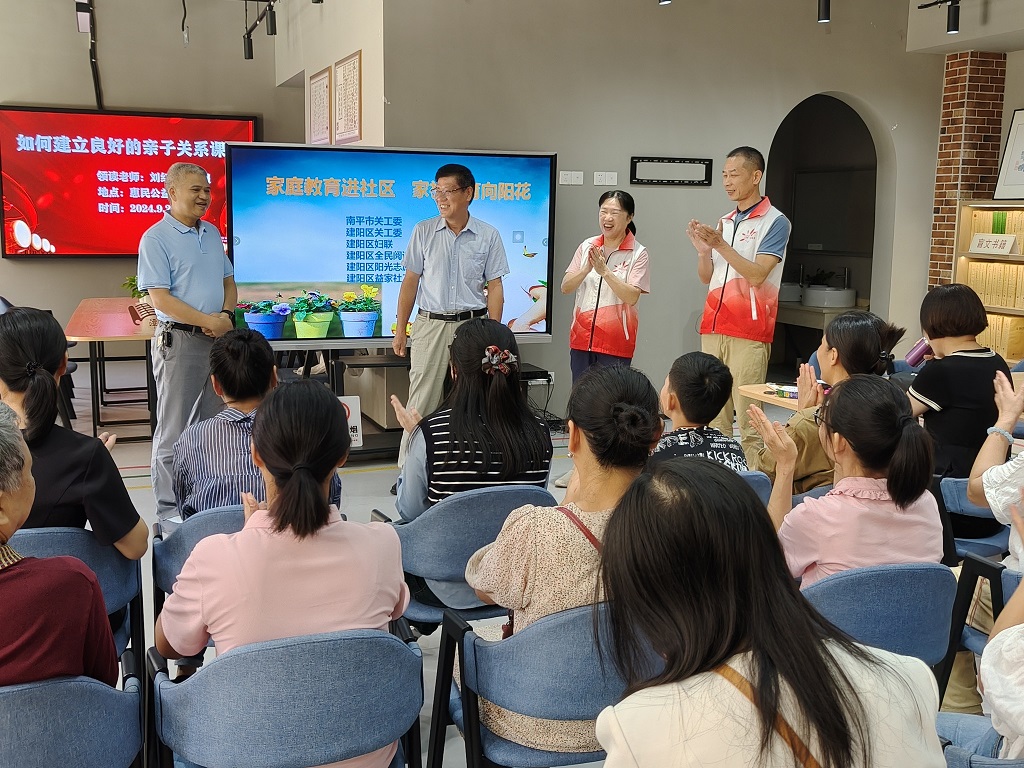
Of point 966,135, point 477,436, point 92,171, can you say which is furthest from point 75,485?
point 92,171

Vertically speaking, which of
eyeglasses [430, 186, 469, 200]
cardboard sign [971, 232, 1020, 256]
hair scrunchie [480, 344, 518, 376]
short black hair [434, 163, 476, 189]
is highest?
short black hair [434, 163, 476, 189]

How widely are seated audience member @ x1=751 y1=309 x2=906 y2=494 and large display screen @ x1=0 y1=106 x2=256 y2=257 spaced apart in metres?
7.47

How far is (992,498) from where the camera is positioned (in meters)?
2.42

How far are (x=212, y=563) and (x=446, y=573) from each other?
36.9 inches

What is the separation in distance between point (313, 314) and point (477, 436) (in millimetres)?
3126

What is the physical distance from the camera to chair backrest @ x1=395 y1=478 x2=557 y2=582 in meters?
2.56

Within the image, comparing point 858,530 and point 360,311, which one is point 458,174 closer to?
point 360,311

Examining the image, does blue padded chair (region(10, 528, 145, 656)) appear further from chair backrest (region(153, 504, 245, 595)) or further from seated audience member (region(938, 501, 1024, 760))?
seated audience member (region(938, 501, 1024, 760))

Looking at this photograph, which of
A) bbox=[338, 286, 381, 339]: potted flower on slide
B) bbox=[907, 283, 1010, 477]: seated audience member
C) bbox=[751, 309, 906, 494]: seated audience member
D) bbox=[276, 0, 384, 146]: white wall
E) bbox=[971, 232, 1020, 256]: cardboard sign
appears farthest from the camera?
bbox=[971, 232, 1020, 256]: cardboard sign

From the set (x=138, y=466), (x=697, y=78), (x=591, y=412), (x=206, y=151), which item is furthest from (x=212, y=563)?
(x=206, y=151)

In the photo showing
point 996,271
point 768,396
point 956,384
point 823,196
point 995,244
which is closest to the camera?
point 956,384

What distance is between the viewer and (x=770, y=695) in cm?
105

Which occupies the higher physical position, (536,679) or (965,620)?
(536,679)

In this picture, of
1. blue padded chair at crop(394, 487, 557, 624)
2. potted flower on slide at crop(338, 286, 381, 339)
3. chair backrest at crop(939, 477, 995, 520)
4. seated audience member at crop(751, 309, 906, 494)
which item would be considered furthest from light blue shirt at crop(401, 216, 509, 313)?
chair backrest at crop(939, 477, 995, 520)
